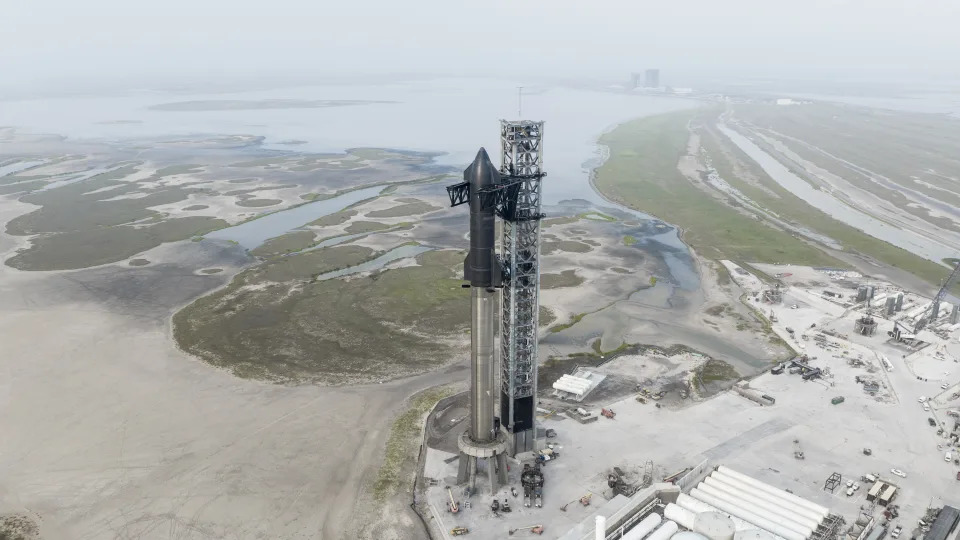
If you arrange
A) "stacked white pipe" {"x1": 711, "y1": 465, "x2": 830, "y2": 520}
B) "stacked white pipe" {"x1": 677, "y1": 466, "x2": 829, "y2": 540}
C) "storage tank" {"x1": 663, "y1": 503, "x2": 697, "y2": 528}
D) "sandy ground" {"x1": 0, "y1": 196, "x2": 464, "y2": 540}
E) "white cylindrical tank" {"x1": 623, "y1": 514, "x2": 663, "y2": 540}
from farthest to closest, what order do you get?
"sandy ground" {"x1": 0, "y1": 196, "x2": 464, "y2": 540}
"stacked white pipe" {"x1": 711, "y1": 465, "x2": 830, "y2": 520}
"stacked white pipe" {"x1": 677, "y1": 466, "x2": 829, "y2": 540}
"storage tank" {"x1": 663, "y1": 503, "x2": 697, "y2": 528}
"white cylindrical tank" {"x1": 623, "y1": 514, "x2": 663, "y2": 540}

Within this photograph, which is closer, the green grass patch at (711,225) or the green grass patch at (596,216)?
A: the green grass patch at (711,225)

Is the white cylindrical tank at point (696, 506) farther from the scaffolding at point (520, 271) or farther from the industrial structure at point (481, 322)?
the scaffolding at point (520, 271)

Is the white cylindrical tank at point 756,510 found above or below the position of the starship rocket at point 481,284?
below

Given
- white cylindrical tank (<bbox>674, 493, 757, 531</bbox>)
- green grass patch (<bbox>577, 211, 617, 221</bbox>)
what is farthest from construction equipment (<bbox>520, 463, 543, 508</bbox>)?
green grass patch (<bbox>577, 211, 617, 221</bbox>)

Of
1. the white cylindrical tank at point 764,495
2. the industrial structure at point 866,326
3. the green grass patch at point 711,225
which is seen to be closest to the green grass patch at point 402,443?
the white cylindrical tank at point 764,495

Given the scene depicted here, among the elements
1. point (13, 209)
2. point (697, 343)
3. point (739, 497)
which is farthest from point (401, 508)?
point (13, 209)

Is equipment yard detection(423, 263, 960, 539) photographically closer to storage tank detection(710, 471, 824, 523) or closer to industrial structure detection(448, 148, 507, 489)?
storage tank detection(710, 471, 824, 523)

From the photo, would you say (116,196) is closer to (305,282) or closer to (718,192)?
(305,282)
